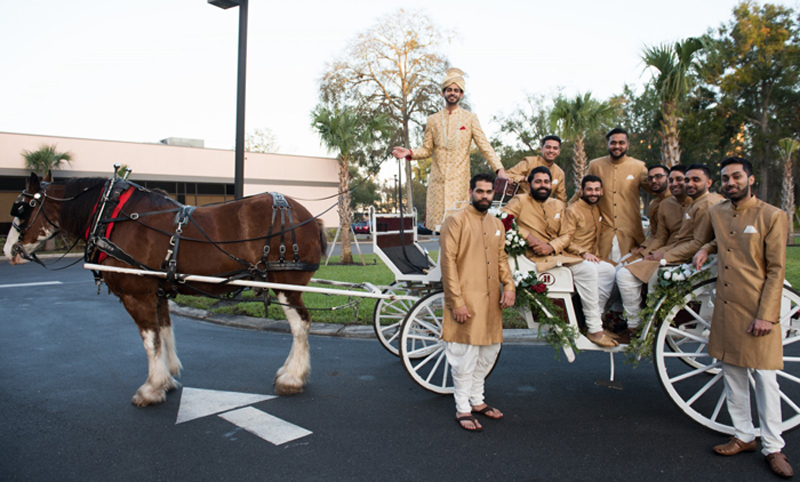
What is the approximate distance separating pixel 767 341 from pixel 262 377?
419 centimetres

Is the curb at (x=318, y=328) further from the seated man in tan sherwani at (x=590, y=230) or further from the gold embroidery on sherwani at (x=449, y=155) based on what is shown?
the gold embroidery on sherwani at (x=449, y=155)

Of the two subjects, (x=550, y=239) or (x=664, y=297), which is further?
(x=550, y=239)

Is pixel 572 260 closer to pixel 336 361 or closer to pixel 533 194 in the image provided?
pixel 533 194

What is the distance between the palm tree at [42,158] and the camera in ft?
80.9

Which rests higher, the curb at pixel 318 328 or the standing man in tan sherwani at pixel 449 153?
the standing man in tan sherwani at pixel 449 153

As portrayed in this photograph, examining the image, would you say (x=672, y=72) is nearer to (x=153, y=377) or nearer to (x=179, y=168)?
(x=153, y=377)

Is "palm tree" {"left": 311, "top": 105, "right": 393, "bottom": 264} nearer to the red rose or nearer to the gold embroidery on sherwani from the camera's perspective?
the gold embroidery on sherwani

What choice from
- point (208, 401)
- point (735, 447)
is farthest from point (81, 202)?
point (735, 447)

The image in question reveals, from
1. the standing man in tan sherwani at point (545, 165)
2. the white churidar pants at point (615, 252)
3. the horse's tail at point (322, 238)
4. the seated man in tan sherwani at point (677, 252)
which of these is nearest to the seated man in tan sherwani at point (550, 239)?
the seated man in tan sherwani at point (677, 252)

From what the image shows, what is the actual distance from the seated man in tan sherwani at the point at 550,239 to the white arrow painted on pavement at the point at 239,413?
2.32 m

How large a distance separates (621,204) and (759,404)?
2217 millimetres

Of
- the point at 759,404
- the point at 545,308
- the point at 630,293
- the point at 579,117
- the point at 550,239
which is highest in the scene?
the point at 579,117

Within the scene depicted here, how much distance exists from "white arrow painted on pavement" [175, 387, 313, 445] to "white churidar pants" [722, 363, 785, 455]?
291 centimetres

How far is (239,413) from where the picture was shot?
4.12 m
